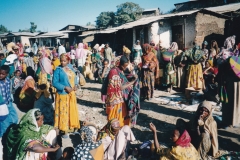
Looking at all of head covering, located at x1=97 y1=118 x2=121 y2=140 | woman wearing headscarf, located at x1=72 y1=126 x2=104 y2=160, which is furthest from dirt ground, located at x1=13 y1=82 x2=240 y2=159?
woman wearing headscarf, located at x1=72 y1=126 x2=104 y2=160

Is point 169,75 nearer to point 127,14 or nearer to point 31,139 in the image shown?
point 31,139

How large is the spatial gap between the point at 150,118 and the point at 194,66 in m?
3.13

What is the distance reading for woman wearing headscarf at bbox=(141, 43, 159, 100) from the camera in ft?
23.9

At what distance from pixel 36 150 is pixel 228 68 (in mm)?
4345

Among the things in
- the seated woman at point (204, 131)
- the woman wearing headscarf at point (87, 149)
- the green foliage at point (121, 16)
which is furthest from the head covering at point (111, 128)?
the green foliage at point (121, 16)

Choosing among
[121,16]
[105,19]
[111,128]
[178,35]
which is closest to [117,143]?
[111,128]

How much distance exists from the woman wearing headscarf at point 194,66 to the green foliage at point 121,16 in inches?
1155

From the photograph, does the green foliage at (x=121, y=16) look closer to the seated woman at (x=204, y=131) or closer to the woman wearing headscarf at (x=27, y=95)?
the woman wearing headscarf at (x=27, y=95)

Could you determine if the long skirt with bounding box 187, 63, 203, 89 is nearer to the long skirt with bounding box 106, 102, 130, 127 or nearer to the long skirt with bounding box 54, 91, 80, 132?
the long skirt with bounding box 106, 102, 130, 127

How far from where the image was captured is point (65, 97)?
15.8ft

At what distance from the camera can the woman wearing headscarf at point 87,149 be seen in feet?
9.58

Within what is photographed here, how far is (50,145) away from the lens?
11.9 feet

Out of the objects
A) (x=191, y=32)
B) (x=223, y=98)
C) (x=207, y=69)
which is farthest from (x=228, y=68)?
(x=191, y=32)

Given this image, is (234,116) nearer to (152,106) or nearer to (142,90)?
(152,106)
